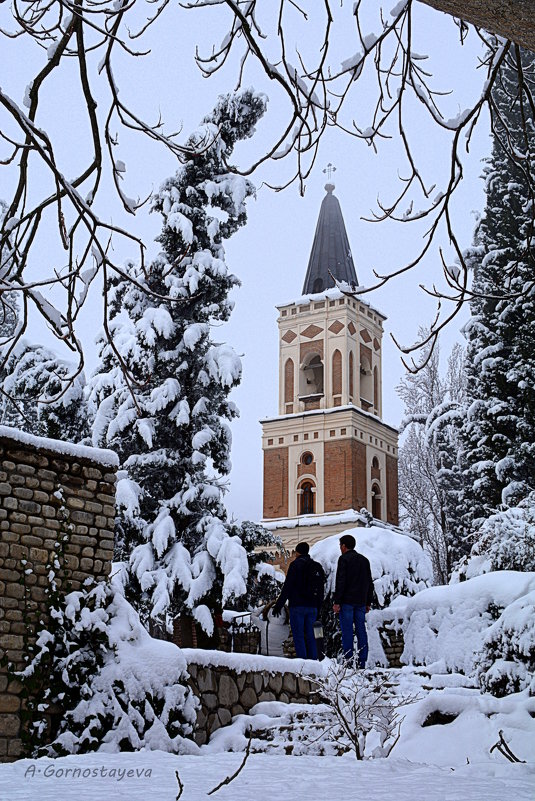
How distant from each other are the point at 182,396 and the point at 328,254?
26470 mm

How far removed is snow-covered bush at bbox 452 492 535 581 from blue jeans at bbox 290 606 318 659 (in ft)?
16.3

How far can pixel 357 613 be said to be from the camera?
9.59 m

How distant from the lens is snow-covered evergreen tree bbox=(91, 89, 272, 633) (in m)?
14.1

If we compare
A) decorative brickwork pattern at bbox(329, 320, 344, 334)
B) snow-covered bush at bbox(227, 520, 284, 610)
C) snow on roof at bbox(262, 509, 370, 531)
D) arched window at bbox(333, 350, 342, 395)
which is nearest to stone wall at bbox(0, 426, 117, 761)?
snow-covered bush at bbox(227, 520, 284, 610)

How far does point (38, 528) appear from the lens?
25.0 feet

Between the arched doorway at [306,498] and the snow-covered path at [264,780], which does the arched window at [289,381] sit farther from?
the snow-covered path at [264,780]

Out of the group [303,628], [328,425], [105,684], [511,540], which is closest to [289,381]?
[328,425]

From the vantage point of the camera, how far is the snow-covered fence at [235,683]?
799 centimetres

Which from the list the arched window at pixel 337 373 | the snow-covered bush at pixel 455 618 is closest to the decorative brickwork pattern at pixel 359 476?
the arched window at pixel 337 373

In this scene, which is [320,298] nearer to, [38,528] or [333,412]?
[333,412]

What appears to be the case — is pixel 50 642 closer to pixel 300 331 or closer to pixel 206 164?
pixel 206 164

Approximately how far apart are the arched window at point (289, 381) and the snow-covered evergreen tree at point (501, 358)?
57.4 feet

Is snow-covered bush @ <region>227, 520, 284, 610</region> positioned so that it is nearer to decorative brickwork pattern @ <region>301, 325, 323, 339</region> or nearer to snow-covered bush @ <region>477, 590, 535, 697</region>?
snow-covered bush @ <region>477, 590, 535, 697</region>

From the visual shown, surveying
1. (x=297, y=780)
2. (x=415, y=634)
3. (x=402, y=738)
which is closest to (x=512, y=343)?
(x=415, y=634)
